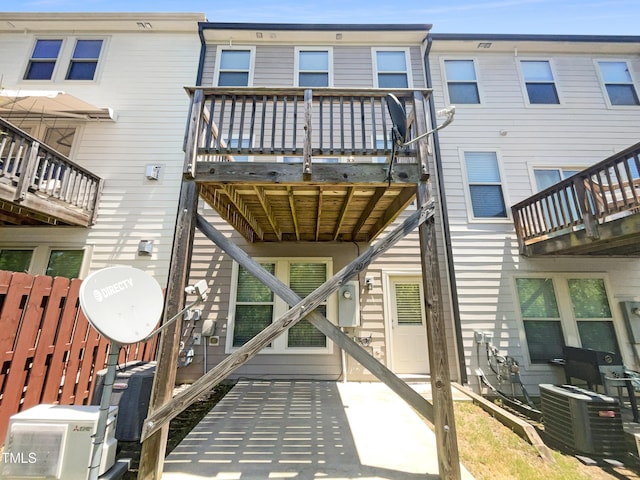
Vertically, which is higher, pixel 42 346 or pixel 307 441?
pixel 42 346

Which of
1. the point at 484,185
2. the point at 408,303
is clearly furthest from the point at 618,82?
the point at 408,303

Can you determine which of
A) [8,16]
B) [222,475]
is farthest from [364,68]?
[8,16]

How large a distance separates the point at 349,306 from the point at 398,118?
12.1ft

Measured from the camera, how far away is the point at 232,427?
3299 millimetres

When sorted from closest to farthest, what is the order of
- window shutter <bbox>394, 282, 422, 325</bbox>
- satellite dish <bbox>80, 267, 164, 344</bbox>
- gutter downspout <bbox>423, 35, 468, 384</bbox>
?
satellite dish <bbox>80, 267, 164, 344</bbox> < gutter downspout <bbox>423, 35, 468, 384</bbox> < window shutter <bbox>394, 282, 422, 325</bbox>

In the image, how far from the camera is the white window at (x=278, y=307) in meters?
5.46

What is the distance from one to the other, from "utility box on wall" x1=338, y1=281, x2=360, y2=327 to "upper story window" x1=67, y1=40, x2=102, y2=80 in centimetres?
787

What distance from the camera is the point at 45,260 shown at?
5523 millimetres

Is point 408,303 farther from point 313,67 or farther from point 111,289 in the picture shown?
point 313,67

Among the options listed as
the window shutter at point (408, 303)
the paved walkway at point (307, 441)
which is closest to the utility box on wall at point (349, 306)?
the window shutter at point (408, 303)

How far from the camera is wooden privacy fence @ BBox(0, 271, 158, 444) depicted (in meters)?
2.80

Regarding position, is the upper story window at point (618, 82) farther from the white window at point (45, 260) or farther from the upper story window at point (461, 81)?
the white window at point (45, 260)

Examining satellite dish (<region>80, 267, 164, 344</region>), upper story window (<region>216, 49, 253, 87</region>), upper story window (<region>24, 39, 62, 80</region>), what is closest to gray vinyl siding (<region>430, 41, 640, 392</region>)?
upper story window (<region>216, 49, 253, 87</region>)

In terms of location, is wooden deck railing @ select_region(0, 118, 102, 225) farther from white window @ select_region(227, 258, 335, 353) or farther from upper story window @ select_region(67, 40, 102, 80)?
white window @ select_region(227, 258, 335, 353)
